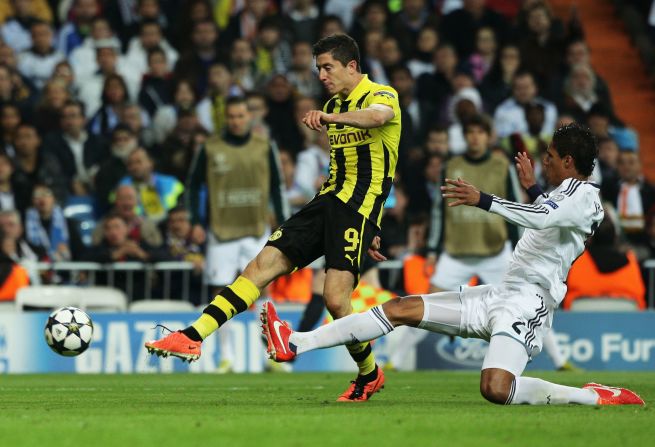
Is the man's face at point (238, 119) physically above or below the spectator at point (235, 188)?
above

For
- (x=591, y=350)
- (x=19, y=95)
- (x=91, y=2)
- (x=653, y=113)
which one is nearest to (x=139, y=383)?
(x=591, y=350)

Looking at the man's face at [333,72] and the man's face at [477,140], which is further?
the man's face at [477,140]

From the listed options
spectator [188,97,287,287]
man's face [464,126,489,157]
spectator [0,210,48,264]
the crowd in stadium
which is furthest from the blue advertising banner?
man's face [464,126,489,157]

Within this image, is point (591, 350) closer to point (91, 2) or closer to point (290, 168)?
point (290, 168)

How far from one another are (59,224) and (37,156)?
126cm

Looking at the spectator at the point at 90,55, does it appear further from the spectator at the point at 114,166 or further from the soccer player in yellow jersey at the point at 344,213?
the soccer player in yellow jersey at the point at 344,213

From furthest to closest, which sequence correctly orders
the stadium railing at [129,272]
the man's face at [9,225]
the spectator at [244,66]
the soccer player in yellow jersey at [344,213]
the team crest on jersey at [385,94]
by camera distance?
the spectator at [244,66] < the stadium railing at [129,272] < the man's face at [9,225] < the team crest on jersey at [385,94] < the soccer player in yellow jersey at [344,213]

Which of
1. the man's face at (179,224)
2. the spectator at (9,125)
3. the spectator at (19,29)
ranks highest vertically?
the spectator at (19,29)

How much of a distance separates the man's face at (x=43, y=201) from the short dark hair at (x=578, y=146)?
8886mm

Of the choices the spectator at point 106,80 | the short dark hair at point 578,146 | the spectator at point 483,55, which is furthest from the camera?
the spectator at point 483,55

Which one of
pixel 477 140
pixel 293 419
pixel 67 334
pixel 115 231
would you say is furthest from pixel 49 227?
pixel 293 419

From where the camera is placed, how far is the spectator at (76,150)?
56.7 ft

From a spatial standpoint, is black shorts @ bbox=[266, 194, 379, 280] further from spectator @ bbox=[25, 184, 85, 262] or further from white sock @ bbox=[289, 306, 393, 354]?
spectator @ bbox=[25, 184, 85, 262]

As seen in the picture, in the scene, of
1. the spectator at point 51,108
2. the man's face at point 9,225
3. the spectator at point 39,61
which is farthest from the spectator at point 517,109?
the man's face at point 9,225
